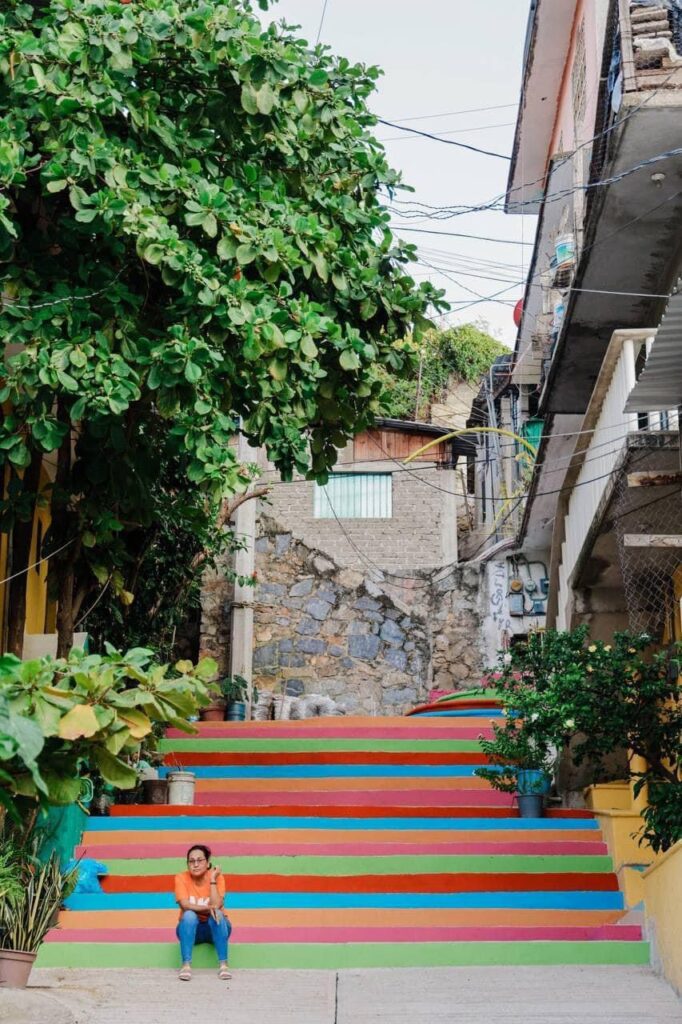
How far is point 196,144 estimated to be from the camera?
7293 mm

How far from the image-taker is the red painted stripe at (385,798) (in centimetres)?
1103

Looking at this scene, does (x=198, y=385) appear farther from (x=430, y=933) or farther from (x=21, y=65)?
(x=430, y=933)

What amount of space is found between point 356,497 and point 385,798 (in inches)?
339

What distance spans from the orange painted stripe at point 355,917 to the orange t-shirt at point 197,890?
0.96 m

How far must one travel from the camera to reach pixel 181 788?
1094cm

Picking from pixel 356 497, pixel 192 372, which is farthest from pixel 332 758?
pixel 356 497

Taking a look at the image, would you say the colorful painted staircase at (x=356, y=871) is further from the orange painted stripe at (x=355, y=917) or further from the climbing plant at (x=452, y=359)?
the climbing plant at (x=452, y=359)

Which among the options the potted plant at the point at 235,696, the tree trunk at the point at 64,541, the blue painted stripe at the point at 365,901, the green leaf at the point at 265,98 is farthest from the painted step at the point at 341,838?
the potted plant at the point at 235,696

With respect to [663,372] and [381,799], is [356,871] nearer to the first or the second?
[381,799]

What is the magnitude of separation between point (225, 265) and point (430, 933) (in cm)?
424

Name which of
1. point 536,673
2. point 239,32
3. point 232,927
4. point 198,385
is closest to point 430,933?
point 232,927

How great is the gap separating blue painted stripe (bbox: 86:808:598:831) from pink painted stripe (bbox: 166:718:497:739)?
7.14 ft

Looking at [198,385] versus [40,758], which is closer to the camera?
[40,758]

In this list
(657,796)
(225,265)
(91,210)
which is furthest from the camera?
(657,796)
